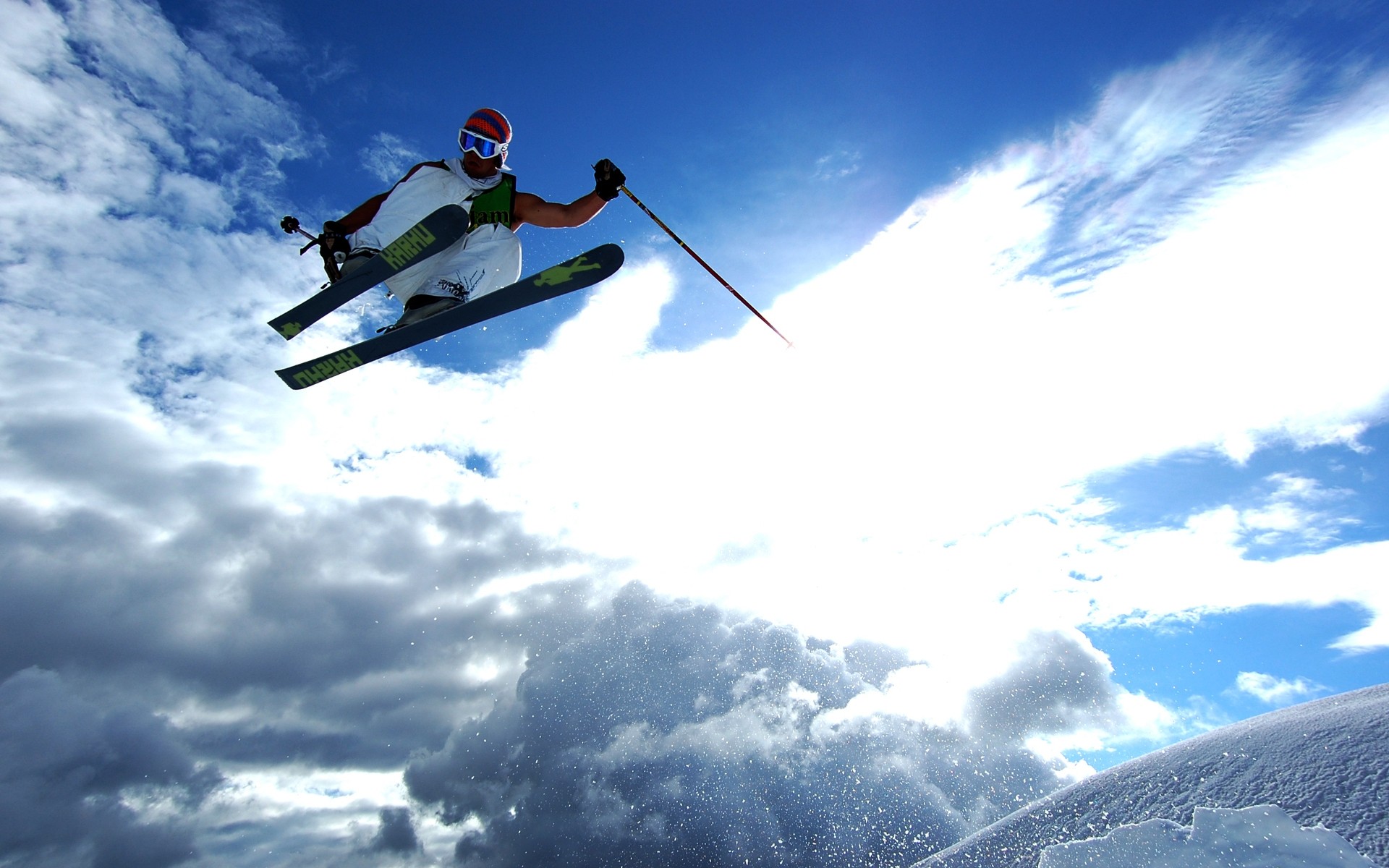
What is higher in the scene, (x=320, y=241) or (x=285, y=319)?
(x=320, y=241)

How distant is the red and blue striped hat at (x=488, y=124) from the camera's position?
945 centimetres

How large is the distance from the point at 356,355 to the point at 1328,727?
14.8m

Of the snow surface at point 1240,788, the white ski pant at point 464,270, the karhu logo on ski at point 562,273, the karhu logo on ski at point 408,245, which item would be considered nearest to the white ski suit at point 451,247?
the white ski pant at point 464,270

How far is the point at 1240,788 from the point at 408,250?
43.6 ft

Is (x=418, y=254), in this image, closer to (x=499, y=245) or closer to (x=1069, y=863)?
(x=499, y=245)

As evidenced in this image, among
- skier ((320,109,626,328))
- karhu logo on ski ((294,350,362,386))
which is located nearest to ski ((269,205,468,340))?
skier ((320,109,626,328))

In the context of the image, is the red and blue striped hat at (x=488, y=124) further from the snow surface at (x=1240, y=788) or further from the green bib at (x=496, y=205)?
the snow surface at (x=1240, y=788)

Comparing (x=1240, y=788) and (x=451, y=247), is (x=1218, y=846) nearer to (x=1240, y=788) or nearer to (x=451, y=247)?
(x=1240, y=788)

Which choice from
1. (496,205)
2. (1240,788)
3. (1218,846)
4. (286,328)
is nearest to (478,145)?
(496,205)

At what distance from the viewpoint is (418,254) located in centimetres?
933

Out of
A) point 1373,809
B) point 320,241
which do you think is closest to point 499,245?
point 320,241

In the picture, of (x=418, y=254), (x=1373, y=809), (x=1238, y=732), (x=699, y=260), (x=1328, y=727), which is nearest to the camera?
(x=1373, y=809)

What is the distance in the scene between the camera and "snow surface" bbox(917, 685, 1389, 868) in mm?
7125

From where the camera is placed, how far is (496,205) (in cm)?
988
